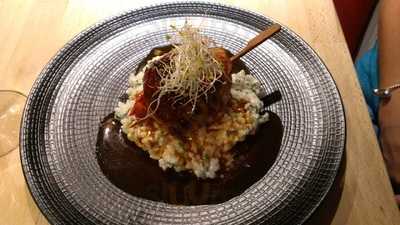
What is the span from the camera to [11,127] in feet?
4.83

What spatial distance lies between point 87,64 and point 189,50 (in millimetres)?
381

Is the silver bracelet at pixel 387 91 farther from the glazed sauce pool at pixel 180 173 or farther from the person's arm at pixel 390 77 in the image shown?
the glazed sauce pool at pixel 180 173

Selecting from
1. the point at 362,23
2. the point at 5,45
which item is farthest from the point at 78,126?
the point at 362,23

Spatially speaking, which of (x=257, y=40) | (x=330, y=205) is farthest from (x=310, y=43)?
(x=330, y=205)

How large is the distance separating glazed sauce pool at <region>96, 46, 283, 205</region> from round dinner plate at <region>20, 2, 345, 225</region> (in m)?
0.03

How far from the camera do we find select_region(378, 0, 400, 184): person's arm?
156cm

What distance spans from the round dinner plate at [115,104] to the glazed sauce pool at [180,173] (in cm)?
3

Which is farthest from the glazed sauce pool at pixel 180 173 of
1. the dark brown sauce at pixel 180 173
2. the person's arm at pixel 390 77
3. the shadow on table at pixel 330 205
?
the person's arm at pixel 390 77

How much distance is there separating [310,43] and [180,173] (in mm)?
716

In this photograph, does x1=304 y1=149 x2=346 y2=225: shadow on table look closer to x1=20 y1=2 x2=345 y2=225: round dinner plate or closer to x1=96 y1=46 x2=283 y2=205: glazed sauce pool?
x1=20 y1=2 x2=345 y2=225: round dinner plate

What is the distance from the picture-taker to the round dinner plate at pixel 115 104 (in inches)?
46.9

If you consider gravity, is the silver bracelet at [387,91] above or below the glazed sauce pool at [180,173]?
above

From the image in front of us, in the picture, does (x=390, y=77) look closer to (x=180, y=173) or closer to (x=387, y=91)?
(x=387, y=91)

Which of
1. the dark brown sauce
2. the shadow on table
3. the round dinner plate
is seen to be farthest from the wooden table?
the dark brown sauce
